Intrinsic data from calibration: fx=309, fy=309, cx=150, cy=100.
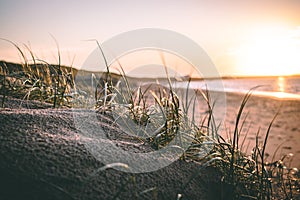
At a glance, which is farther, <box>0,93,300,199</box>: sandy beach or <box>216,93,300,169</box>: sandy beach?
<box>216,93,300,169</box>: sandy beach

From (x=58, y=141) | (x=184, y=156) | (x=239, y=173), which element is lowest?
(x=239, y=173)

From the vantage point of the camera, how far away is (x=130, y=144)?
Answer: 5.86 feet

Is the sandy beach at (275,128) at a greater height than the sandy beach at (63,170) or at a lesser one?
lesser

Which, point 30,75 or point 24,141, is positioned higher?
point 30,75

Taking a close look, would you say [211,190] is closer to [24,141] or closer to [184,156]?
[184,156]

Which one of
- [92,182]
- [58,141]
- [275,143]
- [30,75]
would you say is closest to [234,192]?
[92,182]

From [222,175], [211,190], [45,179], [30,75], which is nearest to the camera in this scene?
[45,179]

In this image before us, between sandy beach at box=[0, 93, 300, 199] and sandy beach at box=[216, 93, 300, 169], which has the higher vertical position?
sandy beach at box=[0, 93, 300, 199]

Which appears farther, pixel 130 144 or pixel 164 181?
pixel 130 144

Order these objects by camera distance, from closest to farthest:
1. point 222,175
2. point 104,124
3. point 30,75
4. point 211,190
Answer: point 211,190
point 222,175
point 104,124
point 30,75

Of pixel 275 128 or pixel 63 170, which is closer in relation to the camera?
pixel 63 170

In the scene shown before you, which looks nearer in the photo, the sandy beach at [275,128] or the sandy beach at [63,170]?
the sandy beach at [63,170]

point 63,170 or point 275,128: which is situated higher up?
point 63,170

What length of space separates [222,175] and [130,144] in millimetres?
590
